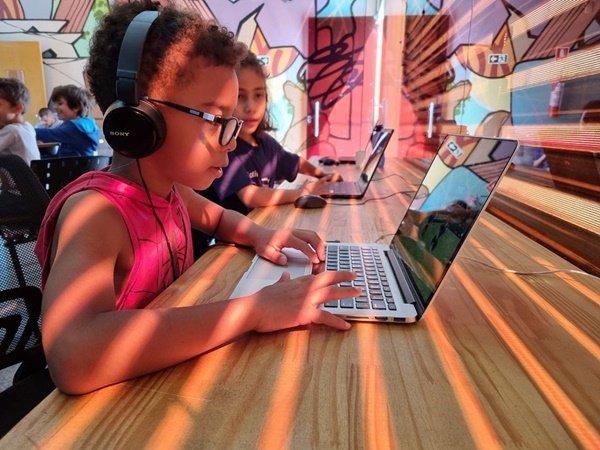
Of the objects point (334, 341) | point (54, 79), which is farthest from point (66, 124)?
point (334, 341)

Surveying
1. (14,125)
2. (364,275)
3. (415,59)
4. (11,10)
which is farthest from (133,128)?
(11,10)

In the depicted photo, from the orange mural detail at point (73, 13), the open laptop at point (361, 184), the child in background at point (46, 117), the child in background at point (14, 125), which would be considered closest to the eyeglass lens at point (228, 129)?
the open laptop at point (361, 184)

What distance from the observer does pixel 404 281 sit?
66 cm

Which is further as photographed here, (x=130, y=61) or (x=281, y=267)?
(x=281, y=267)

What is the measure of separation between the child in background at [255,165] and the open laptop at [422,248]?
587mm

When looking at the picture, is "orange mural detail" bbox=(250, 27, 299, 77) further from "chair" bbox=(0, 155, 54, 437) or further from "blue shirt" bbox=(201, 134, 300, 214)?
"chair" bbox=(0, 155, 54, 437)

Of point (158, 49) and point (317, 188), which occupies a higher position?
point (158, 49)

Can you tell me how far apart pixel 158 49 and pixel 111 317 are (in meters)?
0.44

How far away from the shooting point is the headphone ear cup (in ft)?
2.08

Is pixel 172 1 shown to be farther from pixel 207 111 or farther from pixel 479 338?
pixel 479 338

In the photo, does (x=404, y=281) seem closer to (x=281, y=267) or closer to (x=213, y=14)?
(x=281, y=267)

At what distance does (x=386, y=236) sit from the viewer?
100 cm

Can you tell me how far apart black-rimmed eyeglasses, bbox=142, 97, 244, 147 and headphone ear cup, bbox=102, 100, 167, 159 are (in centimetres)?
3

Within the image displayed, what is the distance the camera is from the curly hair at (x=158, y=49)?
0.67 metres
